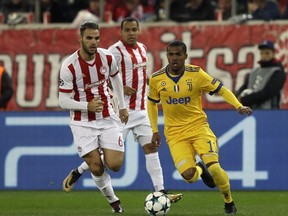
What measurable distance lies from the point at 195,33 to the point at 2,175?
183 inches

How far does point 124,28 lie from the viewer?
44.1 feet

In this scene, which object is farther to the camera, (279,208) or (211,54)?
(211,54)

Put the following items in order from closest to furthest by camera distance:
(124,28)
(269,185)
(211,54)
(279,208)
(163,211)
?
(163,211)
(279,208)
(124,28)
(269,185)
(211,54)

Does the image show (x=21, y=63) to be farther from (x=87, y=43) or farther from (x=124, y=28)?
(x=87, y=43)

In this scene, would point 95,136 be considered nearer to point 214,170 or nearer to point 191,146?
point 191,146

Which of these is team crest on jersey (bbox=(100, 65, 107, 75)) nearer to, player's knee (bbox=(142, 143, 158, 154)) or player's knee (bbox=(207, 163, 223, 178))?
player's knee (bbox=(207, 163, 223, 178))

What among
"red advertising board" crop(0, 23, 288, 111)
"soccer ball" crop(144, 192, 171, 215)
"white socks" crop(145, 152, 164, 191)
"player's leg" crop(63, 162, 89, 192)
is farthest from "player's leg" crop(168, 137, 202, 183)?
"red advertising board" crop(0, 23, 288, 111)

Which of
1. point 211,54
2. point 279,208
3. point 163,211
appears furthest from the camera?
point 211,54

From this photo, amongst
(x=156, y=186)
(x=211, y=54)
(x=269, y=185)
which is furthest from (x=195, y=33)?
(x=156, y=186)

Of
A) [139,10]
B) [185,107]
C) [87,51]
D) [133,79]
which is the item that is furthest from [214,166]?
[139,10]

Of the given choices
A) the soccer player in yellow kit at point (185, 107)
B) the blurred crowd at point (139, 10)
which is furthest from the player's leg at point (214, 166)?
the blurred crowd at point (139, 10)

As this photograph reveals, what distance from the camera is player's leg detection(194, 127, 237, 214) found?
11305 millimetres

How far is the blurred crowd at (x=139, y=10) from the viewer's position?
18219mm

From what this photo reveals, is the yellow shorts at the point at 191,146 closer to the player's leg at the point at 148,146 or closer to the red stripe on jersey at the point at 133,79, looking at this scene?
the player's leg at the point at 148,146
